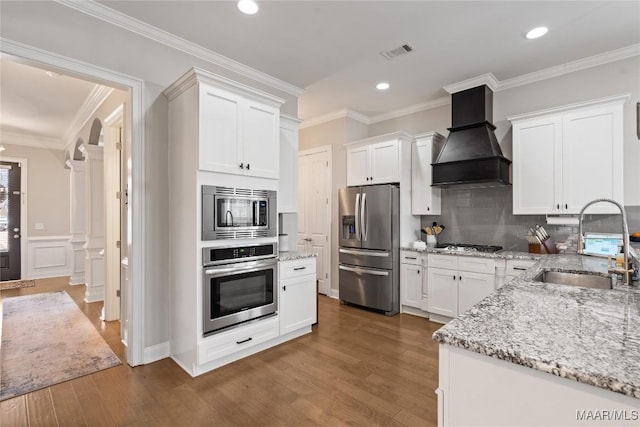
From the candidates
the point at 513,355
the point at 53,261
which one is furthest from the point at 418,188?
the point at 53,261

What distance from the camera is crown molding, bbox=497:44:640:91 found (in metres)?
3.17

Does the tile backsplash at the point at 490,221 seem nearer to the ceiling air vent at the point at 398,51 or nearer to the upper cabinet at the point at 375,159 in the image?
the upper cabinet at the point at 375,159

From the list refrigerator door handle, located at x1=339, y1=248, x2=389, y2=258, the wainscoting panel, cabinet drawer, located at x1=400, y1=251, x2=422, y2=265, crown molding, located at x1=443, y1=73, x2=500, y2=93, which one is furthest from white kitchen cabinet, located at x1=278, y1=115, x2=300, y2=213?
the wainscoting panel

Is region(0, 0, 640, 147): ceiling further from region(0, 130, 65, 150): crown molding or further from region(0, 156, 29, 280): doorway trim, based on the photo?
region(0, 156, 29, 280): doorway trim

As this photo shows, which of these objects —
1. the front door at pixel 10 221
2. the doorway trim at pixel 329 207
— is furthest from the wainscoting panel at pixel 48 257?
the doorway trim at pixel 329 207

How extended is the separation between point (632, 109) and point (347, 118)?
337 cm

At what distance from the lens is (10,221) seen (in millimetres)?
6270

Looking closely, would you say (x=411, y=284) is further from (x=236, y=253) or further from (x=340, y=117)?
(x=340, y=117)

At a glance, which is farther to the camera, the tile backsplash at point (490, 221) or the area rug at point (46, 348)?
the tile backsplash at point (490, 221)

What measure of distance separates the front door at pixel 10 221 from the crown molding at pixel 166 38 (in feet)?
19.2

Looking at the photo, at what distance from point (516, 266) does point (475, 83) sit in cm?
225

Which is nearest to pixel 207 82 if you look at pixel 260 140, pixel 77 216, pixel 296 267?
pixel 260 140

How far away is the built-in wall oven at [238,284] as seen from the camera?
2580 mm

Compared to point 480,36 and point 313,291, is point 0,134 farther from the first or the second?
point 480,36
